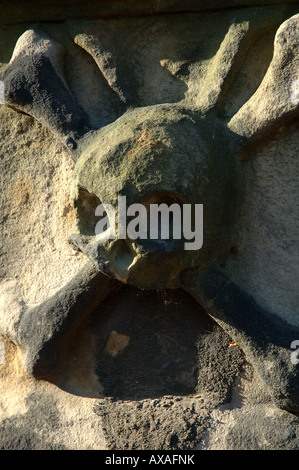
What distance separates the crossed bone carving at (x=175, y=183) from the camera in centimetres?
161

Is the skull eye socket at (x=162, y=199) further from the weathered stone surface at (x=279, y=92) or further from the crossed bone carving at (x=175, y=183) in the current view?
the weathered stone surface at (x=279, y=92)

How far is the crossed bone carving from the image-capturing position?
161 cm

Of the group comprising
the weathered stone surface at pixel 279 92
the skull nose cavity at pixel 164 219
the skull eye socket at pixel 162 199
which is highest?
the weathered stone surface at pixel 279 92

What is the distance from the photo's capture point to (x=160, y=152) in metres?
1.62

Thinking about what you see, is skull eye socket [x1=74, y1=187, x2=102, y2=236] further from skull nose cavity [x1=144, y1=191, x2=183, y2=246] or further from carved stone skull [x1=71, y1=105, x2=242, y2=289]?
skull nose cavity [x1=144, y1=191, x2=183, y2=246]

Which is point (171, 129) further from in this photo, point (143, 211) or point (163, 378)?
point (163, 378)

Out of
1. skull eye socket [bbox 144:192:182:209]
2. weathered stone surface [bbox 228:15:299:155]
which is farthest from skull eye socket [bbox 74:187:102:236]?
weathered stone surface [bbox 228:15:299:155]

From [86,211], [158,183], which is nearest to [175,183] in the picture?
[158,183]

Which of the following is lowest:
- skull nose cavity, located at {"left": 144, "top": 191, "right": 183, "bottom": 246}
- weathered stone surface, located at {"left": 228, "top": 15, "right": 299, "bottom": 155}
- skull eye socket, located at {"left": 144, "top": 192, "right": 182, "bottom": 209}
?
skull nose cavity, located at {"left": 144, "top": 191, "right": 183, "bottom": 246}

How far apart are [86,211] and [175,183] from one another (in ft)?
0.76

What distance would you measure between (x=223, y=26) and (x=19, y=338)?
0.87m

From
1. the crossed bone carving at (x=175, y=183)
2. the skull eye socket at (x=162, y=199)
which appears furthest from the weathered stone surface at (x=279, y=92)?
the skull eye socket at (x=162, y=199)

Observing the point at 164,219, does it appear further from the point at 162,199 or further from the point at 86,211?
the point at 86,211
